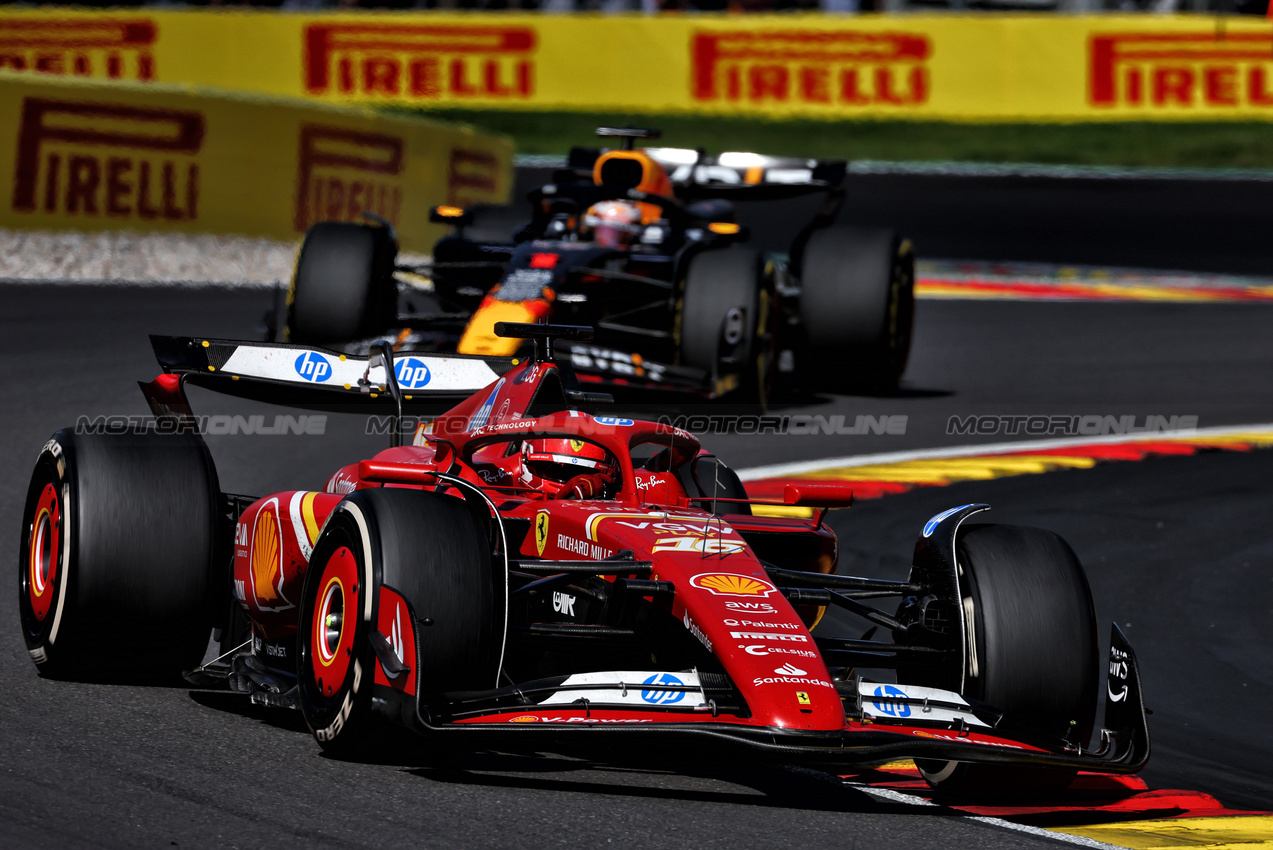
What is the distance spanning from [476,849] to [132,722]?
1723 mm

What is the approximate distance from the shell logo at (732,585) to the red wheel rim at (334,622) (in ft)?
3.27

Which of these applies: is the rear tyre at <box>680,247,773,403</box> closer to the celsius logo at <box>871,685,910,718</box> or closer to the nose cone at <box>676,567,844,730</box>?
the nose cone at <box>676,567,844,730</box>

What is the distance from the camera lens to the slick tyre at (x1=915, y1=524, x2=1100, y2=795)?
5.61 meters

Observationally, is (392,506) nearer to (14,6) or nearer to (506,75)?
(506,75)

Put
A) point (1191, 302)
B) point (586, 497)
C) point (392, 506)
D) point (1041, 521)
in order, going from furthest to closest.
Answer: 1. point (1191, 302)
2. point (1041, 521)
3. point (586, 497)
4. point (392, 506)

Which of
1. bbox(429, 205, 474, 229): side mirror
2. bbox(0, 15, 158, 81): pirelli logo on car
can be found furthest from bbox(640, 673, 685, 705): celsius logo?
bbox(0, 15, 158, 81): pirelli logo on car

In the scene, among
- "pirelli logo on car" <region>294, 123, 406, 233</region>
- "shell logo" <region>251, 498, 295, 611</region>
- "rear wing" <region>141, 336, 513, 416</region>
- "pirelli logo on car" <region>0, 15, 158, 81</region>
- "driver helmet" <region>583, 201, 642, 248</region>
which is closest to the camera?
"shell logo" <region>251, 498, 295, 611</region>

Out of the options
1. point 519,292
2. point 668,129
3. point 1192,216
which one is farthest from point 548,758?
point 668,129

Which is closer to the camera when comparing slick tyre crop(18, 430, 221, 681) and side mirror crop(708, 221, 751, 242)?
slick tyre crop(18, 430, 221, 681)

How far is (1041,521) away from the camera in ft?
31.2

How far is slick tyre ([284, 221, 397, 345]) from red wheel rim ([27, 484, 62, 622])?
19.3 feet

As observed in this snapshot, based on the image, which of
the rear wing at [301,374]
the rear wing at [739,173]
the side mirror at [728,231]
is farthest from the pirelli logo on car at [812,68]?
the rear wing at [301,374]

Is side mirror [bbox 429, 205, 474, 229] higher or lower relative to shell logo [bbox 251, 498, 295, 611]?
higher

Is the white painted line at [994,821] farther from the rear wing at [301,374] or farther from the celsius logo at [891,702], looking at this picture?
the rear wing at [301,374]
